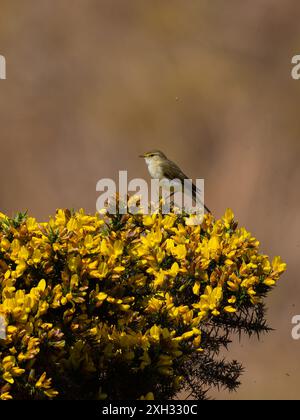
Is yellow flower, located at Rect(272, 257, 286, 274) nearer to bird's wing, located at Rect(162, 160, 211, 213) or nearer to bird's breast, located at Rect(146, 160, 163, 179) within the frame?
bird's wing, located at Rect(162, 160, 211, 213)

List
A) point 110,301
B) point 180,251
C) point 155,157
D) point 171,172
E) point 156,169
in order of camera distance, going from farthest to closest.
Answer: point 155,157 → point 156,169 → point 171,172 → point 180,251 → point 110,301

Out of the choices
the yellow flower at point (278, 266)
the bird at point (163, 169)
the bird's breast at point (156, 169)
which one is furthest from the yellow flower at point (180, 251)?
the bird's breast at point (156, 169)

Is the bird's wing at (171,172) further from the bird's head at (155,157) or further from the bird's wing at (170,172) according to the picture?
the bird's head at (155,157)

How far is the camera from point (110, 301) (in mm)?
3646

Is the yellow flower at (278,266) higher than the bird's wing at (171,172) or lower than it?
lower

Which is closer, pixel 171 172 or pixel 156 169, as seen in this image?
pixel 171 172

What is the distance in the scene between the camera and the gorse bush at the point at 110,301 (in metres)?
3.42

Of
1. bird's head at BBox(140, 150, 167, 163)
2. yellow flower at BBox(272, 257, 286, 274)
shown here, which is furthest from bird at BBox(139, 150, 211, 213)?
yellow flower at BBox(272, 257, 286, 274)

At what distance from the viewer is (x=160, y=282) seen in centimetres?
402

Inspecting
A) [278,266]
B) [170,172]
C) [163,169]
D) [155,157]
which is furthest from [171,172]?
[278,266]

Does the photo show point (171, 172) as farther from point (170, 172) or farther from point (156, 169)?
point (156, 169)
